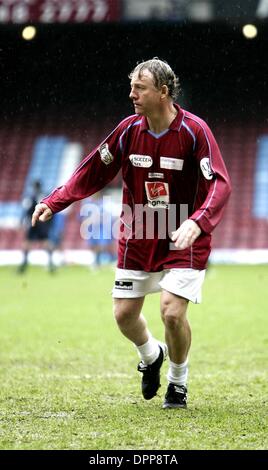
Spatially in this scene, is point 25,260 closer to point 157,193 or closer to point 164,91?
point 157,193

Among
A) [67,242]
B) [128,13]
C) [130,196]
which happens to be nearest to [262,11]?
[128,13]

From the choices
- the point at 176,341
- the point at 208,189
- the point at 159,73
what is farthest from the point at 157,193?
the point at 176,341

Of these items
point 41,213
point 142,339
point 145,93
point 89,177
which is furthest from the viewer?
point 142,339

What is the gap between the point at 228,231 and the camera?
26.1 metres

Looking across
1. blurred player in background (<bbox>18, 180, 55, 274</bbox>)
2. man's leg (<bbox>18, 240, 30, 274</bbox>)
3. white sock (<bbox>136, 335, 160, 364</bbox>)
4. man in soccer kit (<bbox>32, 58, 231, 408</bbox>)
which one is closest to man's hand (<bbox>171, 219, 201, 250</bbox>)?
man in soccer kit (<bbox>32, 58, 231, 408</bbox>)

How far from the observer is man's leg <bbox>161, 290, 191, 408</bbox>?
583 centimetres

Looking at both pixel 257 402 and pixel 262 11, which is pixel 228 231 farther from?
pixel 257 402

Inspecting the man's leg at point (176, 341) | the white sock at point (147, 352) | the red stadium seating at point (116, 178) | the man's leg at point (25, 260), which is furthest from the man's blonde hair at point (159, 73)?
the red stadium seating at point (116, 178)

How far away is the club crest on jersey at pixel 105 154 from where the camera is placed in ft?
20.0

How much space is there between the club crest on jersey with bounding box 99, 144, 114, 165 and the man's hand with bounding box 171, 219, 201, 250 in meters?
0.92

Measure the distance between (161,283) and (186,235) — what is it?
27.6 inches

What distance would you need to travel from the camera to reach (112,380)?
7.31 meters

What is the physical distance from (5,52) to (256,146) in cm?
766

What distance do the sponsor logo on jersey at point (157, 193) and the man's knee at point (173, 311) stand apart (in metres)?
0.59
